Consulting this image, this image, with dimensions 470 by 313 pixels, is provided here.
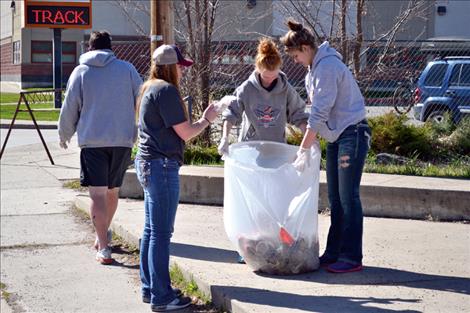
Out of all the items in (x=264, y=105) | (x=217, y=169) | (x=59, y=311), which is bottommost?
(x=59, y=311)

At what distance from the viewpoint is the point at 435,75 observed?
1656cm

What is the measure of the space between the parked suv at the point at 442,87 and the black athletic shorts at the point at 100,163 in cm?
881

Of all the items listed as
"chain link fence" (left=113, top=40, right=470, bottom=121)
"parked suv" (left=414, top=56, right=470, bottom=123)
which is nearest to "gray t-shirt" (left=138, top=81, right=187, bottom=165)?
"chain link fence" (left=113, top=40, right=470, bottom=121)

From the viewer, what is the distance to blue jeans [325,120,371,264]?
592 centimetres

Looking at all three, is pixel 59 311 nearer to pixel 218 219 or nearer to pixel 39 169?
pixel 218 219

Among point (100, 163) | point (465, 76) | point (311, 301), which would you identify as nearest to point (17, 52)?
point (465, 76)

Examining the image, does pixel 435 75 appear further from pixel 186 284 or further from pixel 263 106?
pixel 186 284

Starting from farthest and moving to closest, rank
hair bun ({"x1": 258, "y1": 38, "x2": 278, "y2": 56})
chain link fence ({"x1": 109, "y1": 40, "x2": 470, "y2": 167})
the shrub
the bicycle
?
1. the bicycle
2. chain link fence ({"x1": 109, "y1": 40, "x2": 470, "y2": 167})
3. the shrub
4. hair bun ({"x1": 258, "y1": 38, "x2": 278, "y2": 56})

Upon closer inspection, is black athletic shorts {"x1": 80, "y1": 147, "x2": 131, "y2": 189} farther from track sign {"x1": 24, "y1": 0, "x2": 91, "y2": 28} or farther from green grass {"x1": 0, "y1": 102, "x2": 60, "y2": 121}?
track sign {"x1": 24, "y1": 0, "x2": 91, "y2": 28}

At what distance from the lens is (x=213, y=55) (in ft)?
40.7

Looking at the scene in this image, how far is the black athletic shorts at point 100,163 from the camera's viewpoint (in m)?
6.90

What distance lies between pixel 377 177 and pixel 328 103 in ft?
10.9

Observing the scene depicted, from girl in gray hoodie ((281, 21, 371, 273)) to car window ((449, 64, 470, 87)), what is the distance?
32.9 feet

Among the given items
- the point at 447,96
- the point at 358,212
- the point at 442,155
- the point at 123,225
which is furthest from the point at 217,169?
the point at 447,96
